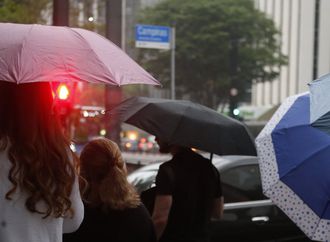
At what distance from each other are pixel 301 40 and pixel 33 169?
6593cm

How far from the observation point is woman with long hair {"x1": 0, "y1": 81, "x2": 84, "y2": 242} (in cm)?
A: 212

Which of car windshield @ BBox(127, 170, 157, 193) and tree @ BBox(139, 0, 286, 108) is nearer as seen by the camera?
car windshield @ BBox(127, 170, 157, 193)

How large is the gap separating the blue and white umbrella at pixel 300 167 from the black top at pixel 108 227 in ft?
3.22

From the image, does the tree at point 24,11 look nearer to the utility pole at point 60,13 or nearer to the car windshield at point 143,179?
the utility pole at point 60,13

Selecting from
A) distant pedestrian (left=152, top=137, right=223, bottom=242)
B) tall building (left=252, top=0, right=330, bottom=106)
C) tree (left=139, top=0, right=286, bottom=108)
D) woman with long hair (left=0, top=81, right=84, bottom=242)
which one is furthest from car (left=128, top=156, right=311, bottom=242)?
tall building (left=252, top=0, right=330, bottom=106)

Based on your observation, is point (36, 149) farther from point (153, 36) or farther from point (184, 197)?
point (153, 36)

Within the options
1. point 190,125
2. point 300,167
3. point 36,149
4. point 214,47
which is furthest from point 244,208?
point 214,47

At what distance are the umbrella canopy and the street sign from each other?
705 inches

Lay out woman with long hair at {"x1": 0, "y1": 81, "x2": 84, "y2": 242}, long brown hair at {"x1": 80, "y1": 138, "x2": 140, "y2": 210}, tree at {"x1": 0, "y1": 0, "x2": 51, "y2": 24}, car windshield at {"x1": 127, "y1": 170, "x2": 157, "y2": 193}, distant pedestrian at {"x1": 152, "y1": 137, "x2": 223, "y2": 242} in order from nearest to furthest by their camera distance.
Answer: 1. woman with long hair at {"x1": 0, "y1": 81, "x2": 84, "y2": 242}
2. long brown hair at {"x1": 80, "y1": 138, "x2": 140, "y2": 210}
3. distant pedestrian at {"x1": 152, "y1": 137, "x2": 223, "y2": 242}
4. car windshield at {"x1": 127, "y1": 170, "x2": 157, "y2": 193}
5. tree at {"x1": 0, "y1": 0, "x2": 51, "y2": 24}

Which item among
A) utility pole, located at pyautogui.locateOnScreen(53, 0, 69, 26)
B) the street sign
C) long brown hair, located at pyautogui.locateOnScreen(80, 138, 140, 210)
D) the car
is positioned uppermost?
the street sign

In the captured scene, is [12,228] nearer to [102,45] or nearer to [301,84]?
[102,45]

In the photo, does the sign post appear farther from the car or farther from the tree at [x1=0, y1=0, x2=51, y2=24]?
the car

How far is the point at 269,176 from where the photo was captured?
11.6ft

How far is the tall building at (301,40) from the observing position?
6309 cm
